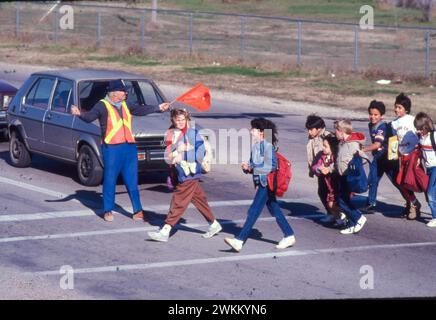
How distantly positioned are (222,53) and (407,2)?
78.3 feet

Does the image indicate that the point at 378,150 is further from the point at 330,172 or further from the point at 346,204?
the point at 346,204

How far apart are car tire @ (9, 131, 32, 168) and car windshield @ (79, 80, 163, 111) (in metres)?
1.63

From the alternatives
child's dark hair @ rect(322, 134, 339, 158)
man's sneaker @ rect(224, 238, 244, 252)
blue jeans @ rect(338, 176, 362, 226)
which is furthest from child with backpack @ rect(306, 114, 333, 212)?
man's sneaker @ rect(224, 238, 244, 252)

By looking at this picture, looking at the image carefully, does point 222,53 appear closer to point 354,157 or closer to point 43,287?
point 354,157

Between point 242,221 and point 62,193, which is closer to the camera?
point 242,221

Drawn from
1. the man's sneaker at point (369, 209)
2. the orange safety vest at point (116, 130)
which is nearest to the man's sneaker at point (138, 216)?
the orange safety vest at point (116, 130)

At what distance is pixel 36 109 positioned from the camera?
1606 cm

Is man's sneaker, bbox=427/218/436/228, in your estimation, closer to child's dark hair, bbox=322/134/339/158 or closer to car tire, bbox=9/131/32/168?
child's dark hair, bbox=322/134/339/158

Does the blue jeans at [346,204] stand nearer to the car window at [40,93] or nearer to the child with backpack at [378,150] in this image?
the child with backpack at [378,150]

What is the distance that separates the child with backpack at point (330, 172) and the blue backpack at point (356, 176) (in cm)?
20

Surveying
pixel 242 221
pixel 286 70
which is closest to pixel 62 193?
pixel 242 221

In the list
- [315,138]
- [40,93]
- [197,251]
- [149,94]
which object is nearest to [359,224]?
[315,138]

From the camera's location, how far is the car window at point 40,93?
631 inches

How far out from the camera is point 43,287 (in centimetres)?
972
